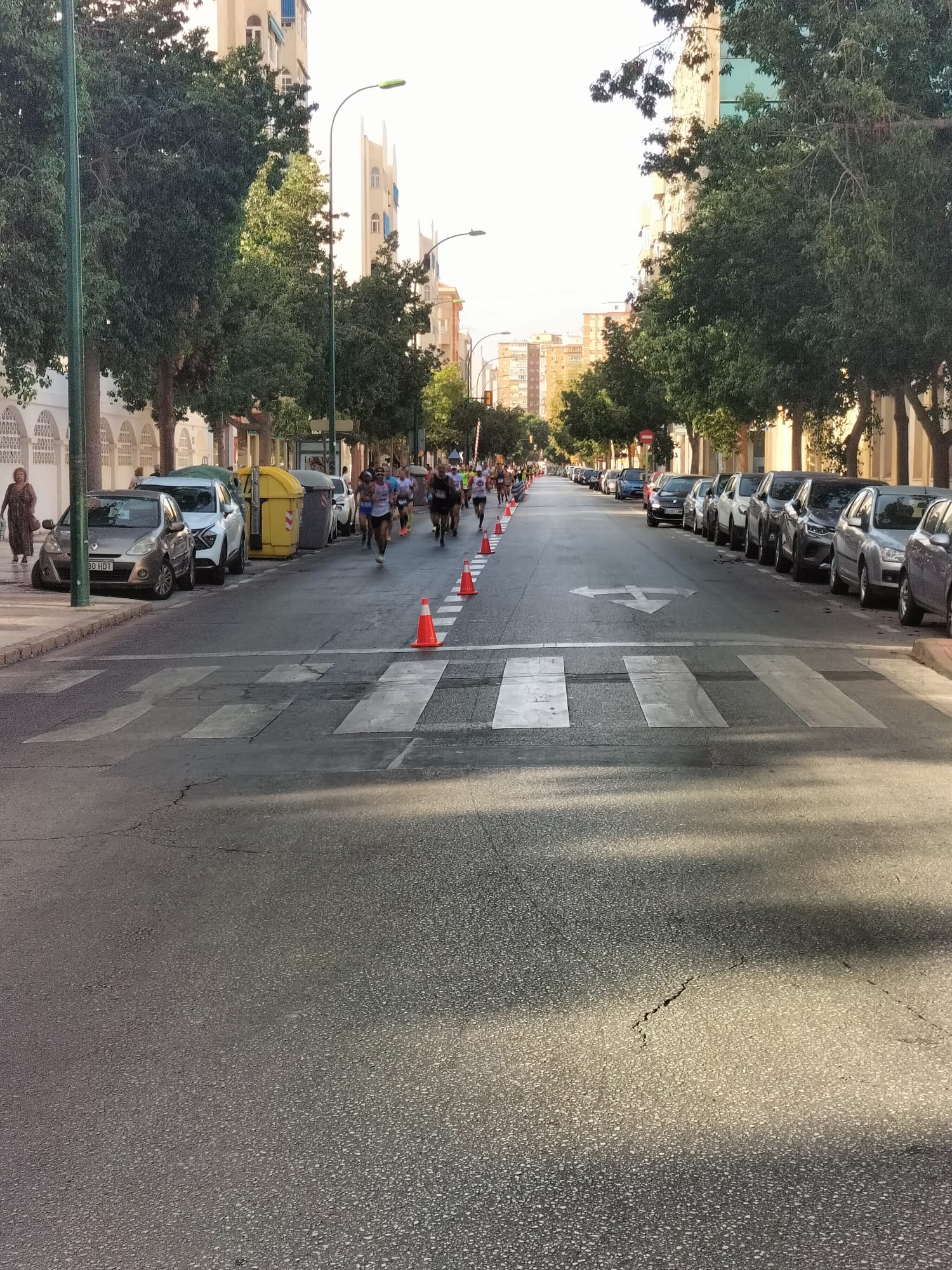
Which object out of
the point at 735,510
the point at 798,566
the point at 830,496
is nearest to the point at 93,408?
the point at 735,510

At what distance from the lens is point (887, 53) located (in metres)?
19.7

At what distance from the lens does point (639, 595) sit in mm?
20688

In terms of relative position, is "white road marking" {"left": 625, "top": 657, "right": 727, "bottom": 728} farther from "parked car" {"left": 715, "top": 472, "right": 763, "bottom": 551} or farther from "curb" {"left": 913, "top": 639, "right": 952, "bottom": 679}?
"parked car" {"left": 715, "top": 472, "right": 763, "bottom": 551}

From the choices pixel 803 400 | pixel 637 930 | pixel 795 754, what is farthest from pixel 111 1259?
pixel 803 400

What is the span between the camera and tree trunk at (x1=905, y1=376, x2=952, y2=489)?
97.5 ft

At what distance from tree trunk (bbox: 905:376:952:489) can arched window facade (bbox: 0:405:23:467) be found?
19421 mm

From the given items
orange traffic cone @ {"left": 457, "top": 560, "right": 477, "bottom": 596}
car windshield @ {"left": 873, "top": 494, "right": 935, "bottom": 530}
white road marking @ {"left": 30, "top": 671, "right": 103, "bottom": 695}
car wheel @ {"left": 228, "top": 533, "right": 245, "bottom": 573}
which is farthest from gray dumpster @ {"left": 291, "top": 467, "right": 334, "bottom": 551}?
white road marking @ {"left": 30, "top": 671, "right": 103, "bottom": 695}

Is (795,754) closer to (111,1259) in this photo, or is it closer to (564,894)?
(564,894)

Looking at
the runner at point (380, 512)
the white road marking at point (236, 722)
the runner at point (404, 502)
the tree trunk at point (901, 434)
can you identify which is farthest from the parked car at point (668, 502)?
the white road marking at point (236, 722)

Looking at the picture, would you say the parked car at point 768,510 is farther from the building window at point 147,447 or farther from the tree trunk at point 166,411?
the building window at point 147,447

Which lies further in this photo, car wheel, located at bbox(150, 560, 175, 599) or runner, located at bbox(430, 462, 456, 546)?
runner, located at bbox(430, 462, 456, 546)

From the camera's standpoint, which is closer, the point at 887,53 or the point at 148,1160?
the point at 148,1160

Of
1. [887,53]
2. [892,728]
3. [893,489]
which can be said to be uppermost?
[887,53]

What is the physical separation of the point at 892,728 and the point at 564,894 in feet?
16.3
